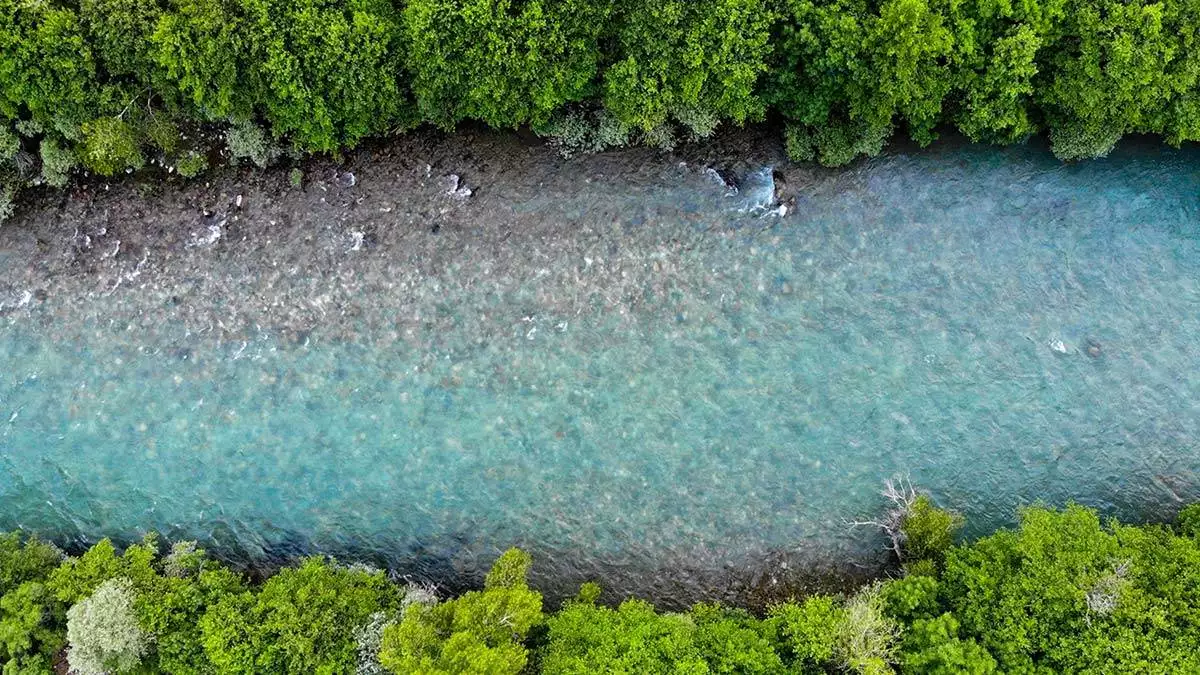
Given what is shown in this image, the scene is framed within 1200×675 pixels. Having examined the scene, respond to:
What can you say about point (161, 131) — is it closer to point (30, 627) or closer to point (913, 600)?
point (30, 627)

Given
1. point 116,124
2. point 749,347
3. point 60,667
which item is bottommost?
point 60,667

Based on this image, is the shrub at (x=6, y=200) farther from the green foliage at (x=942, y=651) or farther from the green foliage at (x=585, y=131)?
the green foliage at (x=942, y=651)

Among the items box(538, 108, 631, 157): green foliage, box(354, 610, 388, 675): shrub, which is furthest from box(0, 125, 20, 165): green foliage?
box(354, 610, 388, 675): shrub

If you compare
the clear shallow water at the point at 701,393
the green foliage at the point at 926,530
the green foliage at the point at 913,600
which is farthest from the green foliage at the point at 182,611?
the green foliage at the point at 926,530

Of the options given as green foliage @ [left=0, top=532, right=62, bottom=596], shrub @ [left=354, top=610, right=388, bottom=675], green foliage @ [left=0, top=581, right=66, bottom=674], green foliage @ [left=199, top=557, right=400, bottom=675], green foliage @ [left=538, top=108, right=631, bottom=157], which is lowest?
shrub @ [left=354, top=610, right=388, bottom=675]

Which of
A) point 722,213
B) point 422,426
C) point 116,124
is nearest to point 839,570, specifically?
point 722,213

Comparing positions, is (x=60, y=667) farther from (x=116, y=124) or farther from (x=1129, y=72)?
(x=1129, y=72)

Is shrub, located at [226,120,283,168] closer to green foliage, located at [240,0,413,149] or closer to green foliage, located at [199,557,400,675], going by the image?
green foliage, located at [240,0,413,149]
